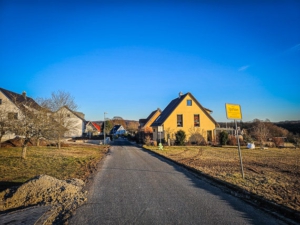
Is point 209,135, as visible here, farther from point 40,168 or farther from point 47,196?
point 47,196

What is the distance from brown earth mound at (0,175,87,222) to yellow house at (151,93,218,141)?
23536 mm

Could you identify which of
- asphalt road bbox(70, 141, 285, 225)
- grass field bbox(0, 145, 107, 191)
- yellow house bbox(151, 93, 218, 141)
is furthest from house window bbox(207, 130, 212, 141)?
asphalt road bbox(70, 141, 285, 225)

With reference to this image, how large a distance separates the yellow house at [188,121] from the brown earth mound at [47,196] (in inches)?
927

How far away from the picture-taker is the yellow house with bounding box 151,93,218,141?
29.4 metres

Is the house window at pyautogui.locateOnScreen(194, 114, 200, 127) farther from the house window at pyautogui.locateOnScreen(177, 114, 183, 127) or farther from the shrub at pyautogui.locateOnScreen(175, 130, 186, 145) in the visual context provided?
the shrub at pyautogui.locateOnScreen(175, 130, 186, 145)

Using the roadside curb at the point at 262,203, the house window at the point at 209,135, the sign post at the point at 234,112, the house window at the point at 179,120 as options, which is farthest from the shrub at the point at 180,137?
the roadside curb at the point at 262,203

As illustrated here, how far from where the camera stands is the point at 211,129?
3100 cm

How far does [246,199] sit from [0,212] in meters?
6.50

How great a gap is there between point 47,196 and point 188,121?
2645 centimetres

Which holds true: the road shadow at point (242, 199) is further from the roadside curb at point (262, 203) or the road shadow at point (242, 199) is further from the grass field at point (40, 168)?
the grass field at point (40, 168)

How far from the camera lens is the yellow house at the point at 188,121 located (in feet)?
96.4

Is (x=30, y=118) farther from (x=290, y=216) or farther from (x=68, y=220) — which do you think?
(x=290, y=216)

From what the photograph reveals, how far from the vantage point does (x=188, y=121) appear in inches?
1186

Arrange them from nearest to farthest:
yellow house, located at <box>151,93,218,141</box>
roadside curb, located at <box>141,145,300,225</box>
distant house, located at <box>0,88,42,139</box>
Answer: roadside curb, located at <box>141,145,300,225</box> → distant house, located at <box>0,88,42,139</box> → yellow house, located at <box>151,93,218,141</box>
